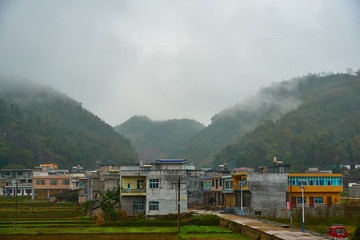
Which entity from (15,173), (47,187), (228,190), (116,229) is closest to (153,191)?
(116,229)

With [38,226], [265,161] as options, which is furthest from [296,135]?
[38,226]

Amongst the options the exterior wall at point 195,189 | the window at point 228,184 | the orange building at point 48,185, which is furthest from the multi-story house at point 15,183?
the window at point 228,184

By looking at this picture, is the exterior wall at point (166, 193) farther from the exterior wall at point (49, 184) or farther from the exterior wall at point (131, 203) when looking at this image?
the exterior wall at point (49, 184)

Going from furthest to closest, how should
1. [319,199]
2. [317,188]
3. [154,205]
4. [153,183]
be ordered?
1. [319,199]
2. [317,188]
3. [153,183]
4. [154,205]

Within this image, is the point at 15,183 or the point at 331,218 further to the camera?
the point at 15,183

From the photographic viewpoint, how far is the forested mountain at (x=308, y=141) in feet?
481

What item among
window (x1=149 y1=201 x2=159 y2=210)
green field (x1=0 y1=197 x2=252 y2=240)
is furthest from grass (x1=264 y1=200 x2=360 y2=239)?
window (x1=149 y1=201 x2=159 y2=210)

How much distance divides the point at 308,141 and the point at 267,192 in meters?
112

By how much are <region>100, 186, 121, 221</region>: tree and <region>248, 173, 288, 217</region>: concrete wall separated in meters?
17.1

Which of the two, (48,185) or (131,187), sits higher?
(131,187)

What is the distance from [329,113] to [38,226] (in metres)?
168

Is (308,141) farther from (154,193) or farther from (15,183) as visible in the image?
(154,193)

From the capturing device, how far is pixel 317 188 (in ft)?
188

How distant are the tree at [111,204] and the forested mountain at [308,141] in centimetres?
9527
